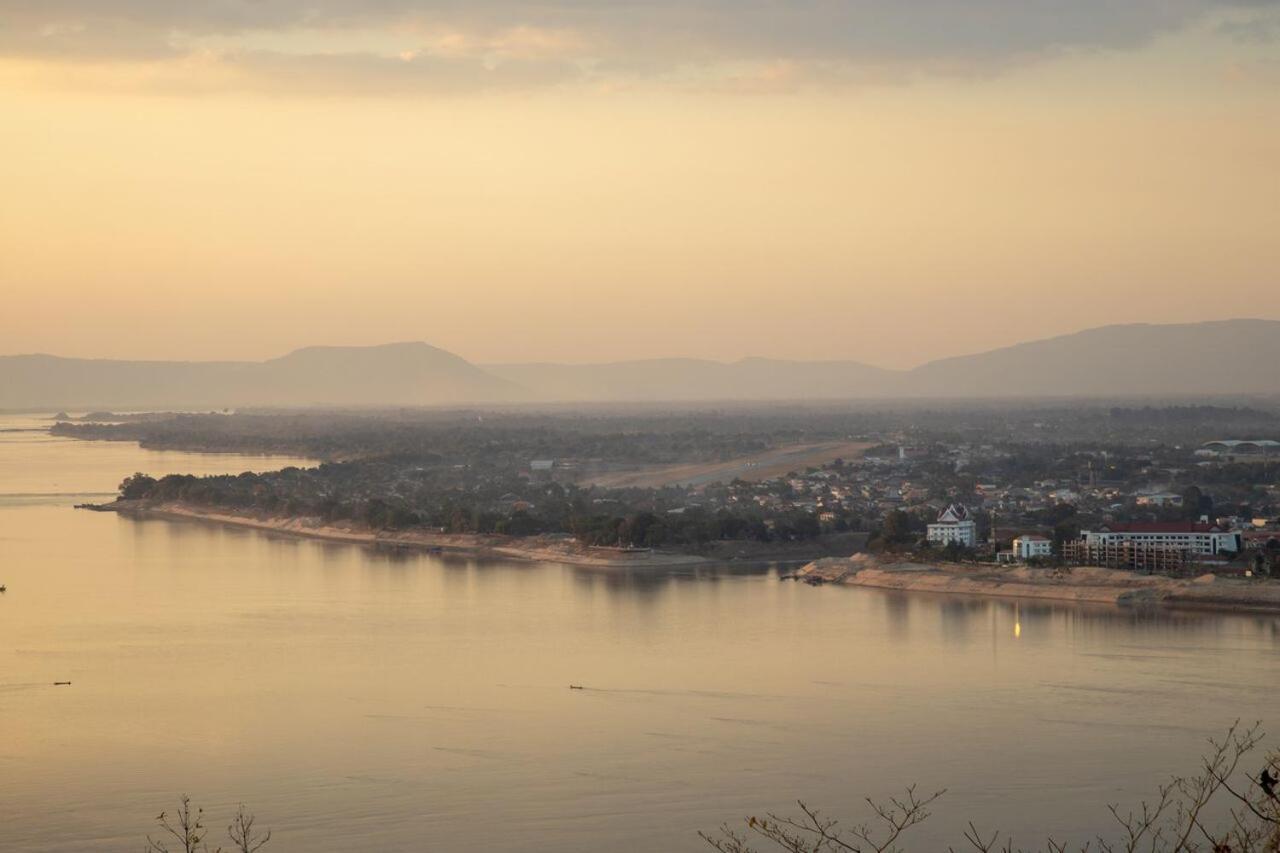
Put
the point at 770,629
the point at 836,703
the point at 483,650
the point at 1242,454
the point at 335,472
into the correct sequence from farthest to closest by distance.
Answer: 1. the point at 1242,454
2. the point at 335,472
3. the point at 770,629
4. the point at 483,650
5. the point at 836,703

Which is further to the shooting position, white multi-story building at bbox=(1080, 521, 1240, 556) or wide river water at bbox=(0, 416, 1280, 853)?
white multi-story building at bbox=(1080, 521, 1240, 556)

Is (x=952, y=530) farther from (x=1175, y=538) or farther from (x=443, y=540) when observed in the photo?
(x=443, y=540)

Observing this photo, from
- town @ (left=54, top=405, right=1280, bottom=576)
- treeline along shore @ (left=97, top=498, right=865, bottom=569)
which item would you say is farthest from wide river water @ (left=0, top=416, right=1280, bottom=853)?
town @ (left=54, top=405, right=1280, bottom=576)

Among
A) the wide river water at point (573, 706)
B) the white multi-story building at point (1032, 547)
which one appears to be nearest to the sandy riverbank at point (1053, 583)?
the wide river water at point (573, 706)

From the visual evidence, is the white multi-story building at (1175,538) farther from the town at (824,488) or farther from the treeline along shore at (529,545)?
the treeline along shore at (529,545)

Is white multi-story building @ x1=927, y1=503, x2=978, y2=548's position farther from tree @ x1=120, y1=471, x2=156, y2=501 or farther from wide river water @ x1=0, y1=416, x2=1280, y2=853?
tree @ x1=120, y1=471, x2=156, y2=501

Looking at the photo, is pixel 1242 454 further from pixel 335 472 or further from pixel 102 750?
pixel 102 750

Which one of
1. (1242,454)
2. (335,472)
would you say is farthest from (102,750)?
(1242,454)
